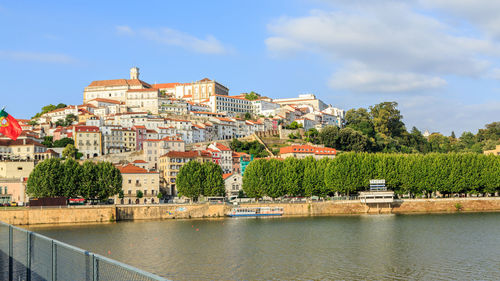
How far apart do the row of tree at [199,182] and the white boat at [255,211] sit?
5.21m

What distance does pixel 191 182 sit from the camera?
251 feet

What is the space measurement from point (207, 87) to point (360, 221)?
381 feet

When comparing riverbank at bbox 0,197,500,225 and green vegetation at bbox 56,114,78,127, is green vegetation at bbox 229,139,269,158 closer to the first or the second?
green vegetation at bbox 56,114,78,127

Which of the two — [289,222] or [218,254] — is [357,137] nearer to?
[289,222]

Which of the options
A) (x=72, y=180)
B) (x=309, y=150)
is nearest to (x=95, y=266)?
(x=72, y=180)

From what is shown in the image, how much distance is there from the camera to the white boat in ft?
242

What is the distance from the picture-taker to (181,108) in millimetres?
149000

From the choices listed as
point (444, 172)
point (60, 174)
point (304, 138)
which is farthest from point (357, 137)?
point (60, 174)

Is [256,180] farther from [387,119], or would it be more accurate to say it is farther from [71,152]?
[387,119]

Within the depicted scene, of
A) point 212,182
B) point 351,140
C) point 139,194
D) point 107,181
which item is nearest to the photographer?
point 107,181

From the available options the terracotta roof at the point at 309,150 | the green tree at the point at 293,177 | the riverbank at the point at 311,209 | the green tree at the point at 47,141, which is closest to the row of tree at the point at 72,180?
the riverbank at the point at 311,209

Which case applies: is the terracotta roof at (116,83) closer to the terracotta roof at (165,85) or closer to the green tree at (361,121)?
the terracotta roof at (165,85)

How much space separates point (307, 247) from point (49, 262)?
103ft

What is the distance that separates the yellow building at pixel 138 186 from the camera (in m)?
82.9
